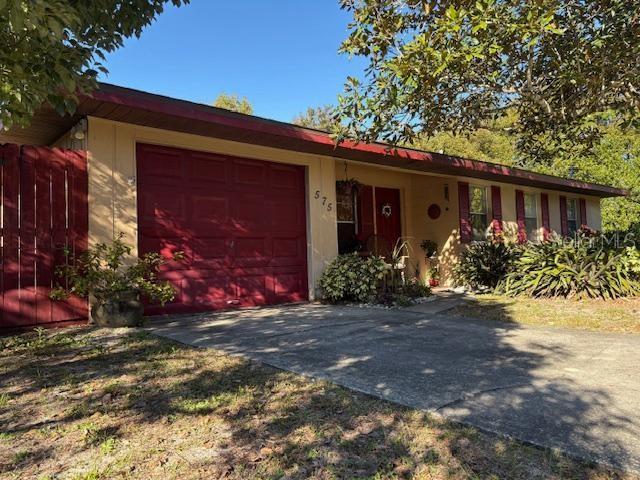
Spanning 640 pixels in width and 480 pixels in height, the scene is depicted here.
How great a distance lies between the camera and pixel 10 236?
525 cm

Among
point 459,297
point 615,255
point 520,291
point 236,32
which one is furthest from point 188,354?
point 236,32

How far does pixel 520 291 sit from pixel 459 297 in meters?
1.12

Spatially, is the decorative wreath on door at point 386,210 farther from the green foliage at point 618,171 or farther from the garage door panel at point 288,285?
the green foliage at point 618,171

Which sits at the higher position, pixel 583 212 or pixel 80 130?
pixel 80 130

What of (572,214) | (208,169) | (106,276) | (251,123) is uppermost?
(251,123)

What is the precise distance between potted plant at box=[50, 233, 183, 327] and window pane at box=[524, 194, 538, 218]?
11.2m

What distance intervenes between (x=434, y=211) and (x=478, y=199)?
1453mm

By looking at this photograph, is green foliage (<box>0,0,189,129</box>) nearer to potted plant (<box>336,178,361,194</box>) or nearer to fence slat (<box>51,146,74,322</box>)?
fence slat (<box>51,146,74,322</box>)

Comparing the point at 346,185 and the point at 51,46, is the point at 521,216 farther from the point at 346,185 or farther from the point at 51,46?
the point at 51,46

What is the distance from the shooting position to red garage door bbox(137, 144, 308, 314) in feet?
21.4

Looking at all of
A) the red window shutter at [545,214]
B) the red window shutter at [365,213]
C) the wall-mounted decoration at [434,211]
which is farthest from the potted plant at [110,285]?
the red window shutter at [545,214]

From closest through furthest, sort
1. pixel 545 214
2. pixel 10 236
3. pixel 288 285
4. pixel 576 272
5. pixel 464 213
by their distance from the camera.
A: pixel 10 236, pixel 288 285, pixel 576 272, pixel 464 213, pixel 545 214

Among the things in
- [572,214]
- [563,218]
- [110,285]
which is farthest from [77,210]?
[572,214]

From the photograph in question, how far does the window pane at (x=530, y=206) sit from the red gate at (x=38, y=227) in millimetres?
11831
